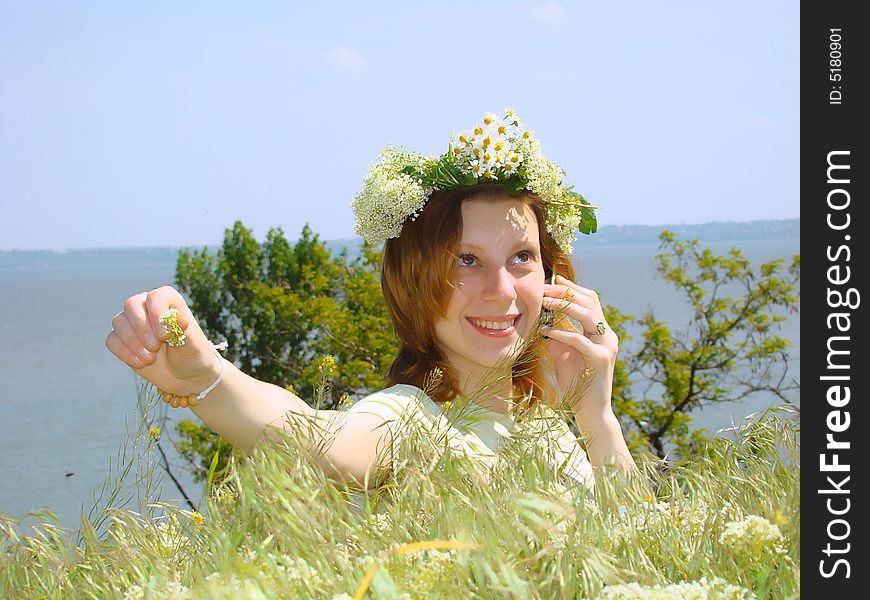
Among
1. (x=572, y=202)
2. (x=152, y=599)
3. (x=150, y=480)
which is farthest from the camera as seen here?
(x=572, y=202)

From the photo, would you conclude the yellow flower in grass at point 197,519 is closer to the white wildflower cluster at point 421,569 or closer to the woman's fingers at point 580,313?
the white wildflower cluster at point 421,569

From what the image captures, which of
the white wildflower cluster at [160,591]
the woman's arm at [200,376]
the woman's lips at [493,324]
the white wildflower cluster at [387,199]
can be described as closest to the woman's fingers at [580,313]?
the woman's lips at [493,324]

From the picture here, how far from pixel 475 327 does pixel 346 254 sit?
6914 mm

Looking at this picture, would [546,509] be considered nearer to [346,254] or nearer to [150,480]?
[150,480]

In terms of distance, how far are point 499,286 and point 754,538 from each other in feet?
5.26

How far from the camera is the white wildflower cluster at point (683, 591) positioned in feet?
3.22

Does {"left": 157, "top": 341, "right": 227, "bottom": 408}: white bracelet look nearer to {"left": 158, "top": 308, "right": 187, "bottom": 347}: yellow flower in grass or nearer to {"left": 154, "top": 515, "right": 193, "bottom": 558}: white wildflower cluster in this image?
{"left": 158, "top": 308, "right": 187, "bottom": 347}: yellow flower in grass

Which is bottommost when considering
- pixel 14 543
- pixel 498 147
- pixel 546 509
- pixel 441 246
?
pixel 14 543

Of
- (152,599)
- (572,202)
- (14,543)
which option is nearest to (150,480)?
(14,543)

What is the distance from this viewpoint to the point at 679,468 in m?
1.41

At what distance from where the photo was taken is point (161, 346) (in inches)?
67.0
